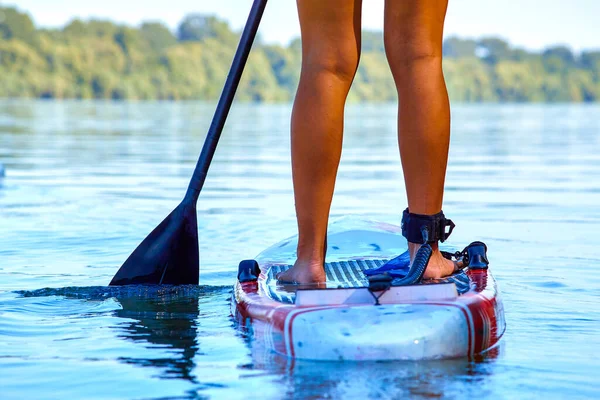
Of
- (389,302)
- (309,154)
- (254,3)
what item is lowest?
(389,302)

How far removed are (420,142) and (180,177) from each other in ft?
19.9

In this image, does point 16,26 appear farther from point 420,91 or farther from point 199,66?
point 420,91

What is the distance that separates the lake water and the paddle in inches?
3.6

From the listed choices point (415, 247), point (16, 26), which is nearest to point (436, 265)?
point (415, 247)

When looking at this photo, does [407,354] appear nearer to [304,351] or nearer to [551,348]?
[304,351]

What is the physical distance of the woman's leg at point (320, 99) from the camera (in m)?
3.04

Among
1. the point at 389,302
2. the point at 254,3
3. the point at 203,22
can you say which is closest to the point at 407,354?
the point at 389,302

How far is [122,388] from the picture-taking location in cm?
238

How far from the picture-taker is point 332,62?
3051mm

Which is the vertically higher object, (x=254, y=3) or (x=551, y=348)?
(x=254, y=3)

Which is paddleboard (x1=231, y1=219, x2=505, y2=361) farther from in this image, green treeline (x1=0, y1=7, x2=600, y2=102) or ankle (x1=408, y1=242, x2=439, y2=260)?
green treeline (x1=0, y1=7, x2=600, y2=102)

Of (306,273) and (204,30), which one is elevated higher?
(204,30)

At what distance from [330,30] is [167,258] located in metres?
1.19

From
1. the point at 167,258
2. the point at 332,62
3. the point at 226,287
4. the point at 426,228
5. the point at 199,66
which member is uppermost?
the point at 199,66
